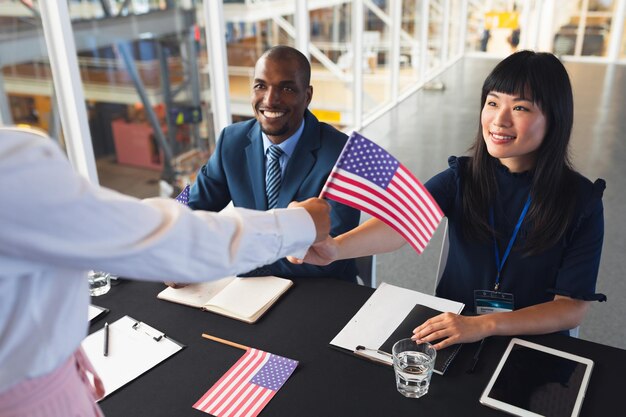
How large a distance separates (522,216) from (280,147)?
106cm

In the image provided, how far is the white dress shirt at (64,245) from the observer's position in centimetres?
76

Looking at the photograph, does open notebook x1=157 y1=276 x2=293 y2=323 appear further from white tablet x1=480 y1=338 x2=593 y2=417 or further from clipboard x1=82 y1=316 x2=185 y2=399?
white tablet x1=480 y1=338 x2=593 y2=417

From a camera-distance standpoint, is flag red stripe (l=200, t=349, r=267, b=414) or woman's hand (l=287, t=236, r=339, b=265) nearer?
flag red stripe (l=200, t=349, r=267, b=414)

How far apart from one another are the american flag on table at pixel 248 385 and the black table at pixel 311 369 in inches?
1.0

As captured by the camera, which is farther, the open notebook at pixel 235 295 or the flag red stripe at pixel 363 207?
the open notebook at pixel 235 295

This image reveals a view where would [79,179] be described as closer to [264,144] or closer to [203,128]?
[264,144]

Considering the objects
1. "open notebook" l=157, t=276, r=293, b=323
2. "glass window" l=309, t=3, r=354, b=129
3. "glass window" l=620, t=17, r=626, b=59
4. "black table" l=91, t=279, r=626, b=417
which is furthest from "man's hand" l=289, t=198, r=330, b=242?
"glass window" l=620, t=17, r=626, b=59

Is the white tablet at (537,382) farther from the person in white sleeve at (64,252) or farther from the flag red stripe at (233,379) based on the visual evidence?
the person in white sleeve at (64,252)

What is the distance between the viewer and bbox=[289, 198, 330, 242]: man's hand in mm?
1277

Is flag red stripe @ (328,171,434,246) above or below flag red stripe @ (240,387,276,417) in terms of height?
above

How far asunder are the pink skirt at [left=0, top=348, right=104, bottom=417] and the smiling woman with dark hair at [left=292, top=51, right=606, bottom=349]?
0.81m

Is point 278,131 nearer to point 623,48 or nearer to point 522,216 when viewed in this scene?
point 522,216

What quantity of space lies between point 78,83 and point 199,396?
2392 mm

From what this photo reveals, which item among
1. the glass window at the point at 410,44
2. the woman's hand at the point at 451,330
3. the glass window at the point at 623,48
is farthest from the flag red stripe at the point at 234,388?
the glass window at the point at 623,48
